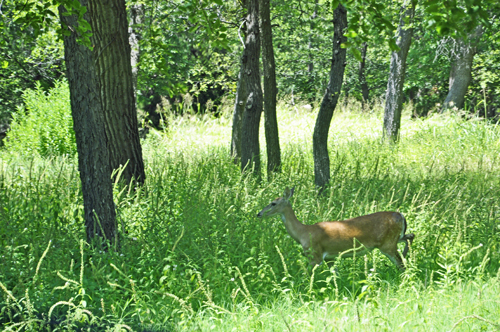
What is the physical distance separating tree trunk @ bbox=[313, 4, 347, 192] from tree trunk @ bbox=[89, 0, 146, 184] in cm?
285

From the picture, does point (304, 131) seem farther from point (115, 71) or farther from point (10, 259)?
point (10, 259)

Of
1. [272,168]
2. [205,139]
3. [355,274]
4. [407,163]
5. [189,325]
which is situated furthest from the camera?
[205,139]

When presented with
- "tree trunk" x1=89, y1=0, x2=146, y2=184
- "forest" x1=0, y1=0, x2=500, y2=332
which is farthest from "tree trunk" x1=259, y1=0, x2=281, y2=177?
"tree trunk" x1=89, y1=0, x2=146, y2=184

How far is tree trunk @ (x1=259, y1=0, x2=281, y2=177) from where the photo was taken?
8.70 metres

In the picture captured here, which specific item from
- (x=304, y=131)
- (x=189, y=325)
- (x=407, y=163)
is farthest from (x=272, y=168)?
(x=304, y=131)

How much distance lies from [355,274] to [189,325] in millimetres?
1799

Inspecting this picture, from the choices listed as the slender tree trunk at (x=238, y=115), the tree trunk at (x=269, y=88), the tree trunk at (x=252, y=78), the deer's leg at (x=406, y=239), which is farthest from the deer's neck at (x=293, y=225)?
the slender tree trunk at (x=238, y=115)

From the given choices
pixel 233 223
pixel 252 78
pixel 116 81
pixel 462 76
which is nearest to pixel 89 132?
pixel 233 223

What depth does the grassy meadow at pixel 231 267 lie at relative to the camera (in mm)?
3529

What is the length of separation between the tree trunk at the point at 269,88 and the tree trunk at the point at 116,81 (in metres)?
2.74

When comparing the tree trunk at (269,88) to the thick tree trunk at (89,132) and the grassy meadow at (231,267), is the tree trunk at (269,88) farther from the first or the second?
the thick tree trunk at (89,132)

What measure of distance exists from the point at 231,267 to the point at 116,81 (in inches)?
143

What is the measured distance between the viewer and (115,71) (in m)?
6.70

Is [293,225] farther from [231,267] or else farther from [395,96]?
[395,96]
